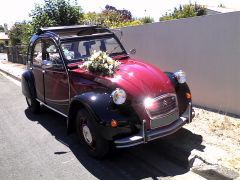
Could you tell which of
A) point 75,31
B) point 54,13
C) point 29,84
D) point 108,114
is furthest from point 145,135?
point 54,13

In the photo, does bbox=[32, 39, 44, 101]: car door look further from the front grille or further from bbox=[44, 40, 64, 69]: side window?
the front grille

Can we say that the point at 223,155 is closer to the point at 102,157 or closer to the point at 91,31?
the point at 102,157

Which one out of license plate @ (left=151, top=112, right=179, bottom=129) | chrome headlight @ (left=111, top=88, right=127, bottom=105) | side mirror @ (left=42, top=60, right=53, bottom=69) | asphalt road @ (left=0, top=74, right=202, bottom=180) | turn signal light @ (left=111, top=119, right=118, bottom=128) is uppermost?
side mirror @ (left=42, top=60, right=53, bottom=69)

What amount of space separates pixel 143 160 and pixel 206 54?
9.69 ft

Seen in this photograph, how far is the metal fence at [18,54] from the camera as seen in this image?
20609 millimetres

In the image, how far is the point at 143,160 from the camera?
17.2 ft

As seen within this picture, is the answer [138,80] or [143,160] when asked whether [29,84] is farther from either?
[143,160]

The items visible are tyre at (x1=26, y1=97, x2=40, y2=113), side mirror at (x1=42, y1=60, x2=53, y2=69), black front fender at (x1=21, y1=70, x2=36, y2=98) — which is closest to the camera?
side mirror at (x1=42, y1=60, x2=53, y2=69)

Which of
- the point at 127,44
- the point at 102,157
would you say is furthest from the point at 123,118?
the point at 127,44

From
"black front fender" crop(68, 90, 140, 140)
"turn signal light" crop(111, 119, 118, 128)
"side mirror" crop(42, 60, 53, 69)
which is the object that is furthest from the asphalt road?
"side mirror" crop(42, 60, 53, 69)

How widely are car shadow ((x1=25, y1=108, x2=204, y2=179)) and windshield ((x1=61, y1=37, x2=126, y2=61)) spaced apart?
5.10 ft

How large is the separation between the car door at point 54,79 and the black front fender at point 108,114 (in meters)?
1.18

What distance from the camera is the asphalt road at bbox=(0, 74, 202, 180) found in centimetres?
489

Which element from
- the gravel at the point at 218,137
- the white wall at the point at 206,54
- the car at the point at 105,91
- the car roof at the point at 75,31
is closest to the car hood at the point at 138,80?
the car at the point at 105,91
